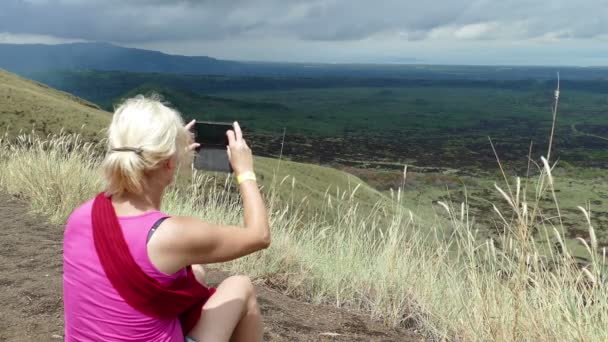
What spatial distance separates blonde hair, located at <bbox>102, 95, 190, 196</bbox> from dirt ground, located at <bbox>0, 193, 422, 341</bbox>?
70.6 inches

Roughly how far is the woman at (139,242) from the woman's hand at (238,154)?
18 centimetres

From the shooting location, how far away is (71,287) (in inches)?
86.9

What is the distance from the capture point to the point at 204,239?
6.75 feet

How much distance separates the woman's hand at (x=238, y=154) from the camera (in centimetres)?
245

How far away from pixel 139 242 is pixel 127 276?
0.13 meters

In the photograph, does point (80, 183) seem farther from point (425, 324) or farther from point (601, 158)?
point (601, 158)

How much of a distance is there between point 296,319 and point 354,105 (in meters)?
143

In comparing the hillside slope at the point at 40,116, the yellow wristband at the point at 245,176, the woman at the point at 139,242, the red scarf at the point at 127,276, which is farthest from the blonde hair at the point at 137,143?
the hillside slope at the point at 40,116

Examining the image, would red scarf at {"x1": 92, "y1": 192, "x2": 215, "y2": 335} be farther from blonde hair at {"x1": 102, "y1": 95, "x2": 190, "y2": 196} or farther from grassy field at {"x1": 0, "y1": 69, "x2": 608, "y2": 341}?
grassy field at {"x1": 0, "y1": 69, "x2": 608, "y2": 341}

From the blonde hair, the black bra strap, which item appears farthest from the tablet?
the black bra strap

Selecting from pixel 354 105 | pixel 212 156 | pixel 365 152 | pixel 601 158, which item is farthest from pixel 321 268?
pixel 354 105

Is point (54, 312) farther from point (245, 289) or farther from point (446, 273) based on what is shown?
point (446, 273)

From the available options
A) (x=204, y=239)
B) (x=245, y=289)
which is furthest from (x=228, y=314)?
(x=204, y=239)

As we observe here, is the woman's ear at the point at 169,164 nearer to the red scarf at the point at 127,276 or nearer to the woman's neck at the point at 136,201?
the woman's neck at the point at 136,201
